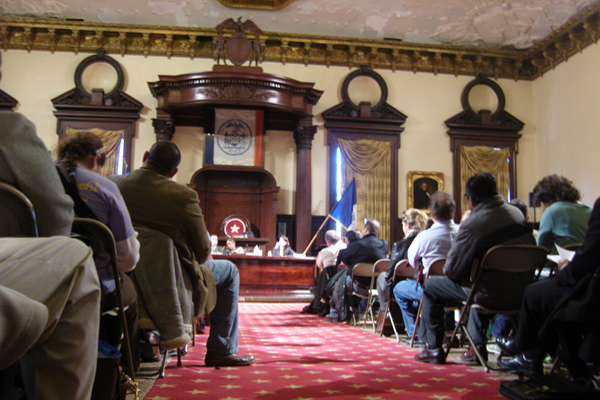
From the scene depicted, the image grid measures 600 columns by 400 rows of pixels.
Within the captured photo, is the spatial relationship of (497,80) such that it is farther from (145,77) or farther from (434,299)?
(434,299)

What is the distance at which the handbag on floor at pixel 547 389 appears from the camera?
2.03 meters

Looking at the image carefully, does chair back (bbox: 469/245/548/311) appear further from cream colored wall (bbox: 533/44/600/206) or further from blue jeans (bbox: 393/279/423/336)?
cream colored wall (bbox: 533/44/600/206)

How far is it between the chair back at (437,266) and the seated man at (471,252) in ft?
0.71

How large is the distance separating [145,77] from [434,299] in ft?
29.4

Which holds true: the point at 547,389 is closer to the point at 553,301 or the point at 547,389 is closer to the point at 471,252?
the point at 553,301

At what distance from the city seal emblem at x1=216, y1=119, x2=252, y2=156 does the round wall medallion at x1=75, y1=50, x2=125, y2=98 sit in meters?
2.40

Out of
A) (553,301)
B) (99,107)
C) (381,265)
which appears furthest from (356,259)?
(99,107)

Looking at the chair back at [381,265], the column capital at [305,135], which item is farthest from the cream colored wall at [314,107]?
the chair back at [381,265]

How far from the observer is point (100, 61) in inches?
417

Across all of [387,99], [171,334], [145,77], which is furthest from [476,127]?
[171,334]

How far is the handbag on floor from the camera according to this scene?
2.03 meters

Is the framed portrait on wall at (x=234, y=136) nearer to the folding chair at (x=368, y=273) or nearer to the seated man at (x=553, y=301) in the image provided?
the folding chair at (x=368, y=273)

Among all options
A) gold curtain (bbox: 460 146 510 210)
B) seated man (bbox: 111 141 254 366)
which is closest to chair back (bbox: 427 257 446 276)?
seated man (bbox: 111 141 254 366)

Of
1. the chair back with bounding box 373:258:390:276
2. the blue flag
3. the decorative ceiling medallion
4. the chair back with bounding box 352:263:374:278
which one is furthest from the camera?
the decorative ceiling medallion
